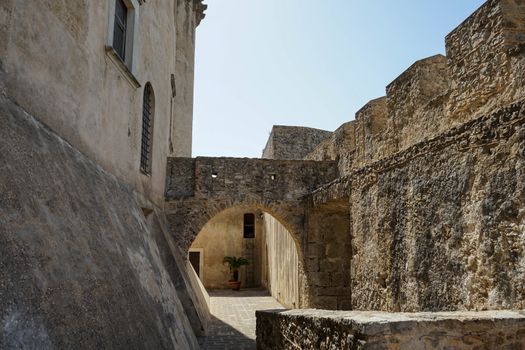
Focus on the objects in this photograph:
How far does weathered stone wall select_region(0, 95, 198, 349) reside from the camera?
225 cm

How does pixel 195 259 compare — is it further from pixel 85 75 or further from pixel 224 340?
pixel 85 75

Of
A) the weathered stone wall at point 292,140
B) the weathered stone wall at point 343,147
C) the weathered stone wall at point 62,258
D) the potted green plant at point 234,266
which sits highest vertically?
the weathered stone wall at point 292,140

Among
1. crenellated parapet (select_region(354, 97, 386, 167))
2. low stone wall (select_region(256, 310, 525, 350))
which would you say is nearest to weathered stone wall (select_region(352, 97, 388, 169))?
crenellated parapet (select_region(354, 97, 386, 167))

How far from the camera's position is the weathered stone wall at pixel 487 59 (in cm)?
453

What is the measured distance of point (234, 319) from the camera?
34.0ft

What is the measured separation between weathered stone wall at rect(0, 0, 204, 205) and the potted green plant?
35.1 ft

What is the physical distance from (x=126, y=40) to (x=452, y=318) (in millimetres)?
5783

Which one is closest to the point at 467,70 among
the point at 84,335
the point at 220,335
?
the point at 84,335

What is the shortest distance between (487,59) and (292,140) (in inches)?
556

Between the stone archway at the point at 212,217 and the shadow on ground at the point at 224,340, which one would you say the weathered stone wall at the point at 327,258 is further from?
the shadow on ground at the point at 224,340

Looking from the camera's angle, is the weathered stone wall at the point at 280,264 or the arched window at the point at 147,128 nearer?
the arched window at the point at 147,128

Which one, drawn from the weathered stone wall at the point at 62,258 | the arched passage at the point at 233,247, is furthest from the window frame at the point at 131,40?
the arched passage at the point at 233,247

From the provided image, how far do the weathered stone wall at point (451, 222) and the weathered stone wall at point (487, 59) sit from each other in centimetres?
92

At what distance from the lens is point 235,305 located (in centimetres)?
1332
